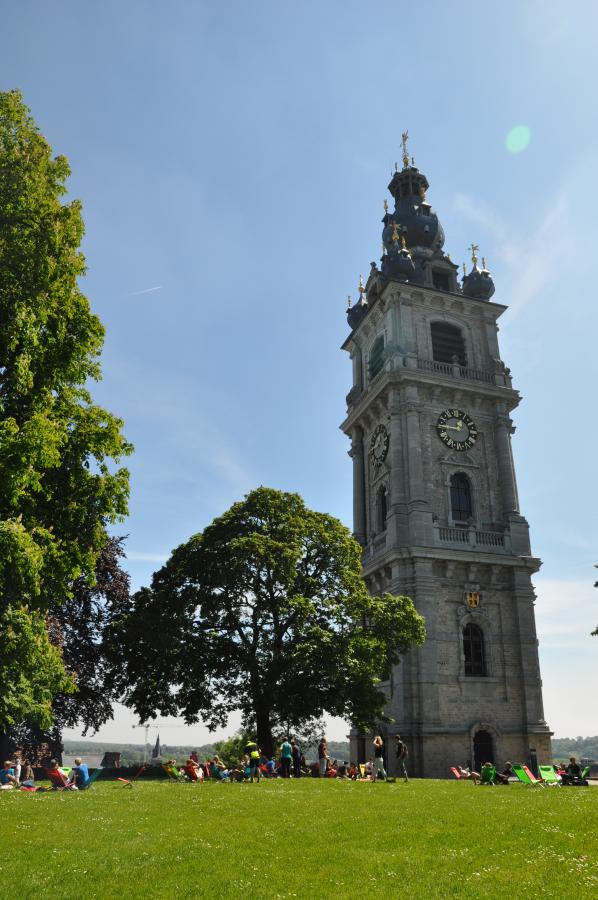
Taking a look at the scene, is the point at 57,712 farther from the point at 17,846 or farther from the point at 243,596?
the point at 17,846

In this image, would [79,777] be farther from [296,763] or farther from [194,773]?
[296,763]

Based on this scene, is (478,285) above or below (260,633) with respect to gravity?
above

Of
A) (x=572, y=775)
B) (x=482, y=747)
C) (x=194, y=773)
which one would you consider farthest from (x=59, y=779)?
(x=482, y=747)

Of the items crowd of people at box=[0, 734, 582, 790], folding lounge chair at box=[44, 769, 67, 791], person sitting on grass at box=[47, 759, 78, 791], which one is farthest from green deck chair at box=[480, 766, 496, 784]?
folding lounge chair at box=[44, 769, 67, 791]

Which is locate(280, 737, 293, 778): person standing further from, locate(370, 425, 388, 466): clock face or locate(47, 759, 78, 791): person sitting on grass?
locate(370, 425, 388, 466): clock face

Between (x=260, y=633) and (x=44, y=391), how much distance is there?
17167 millimetres

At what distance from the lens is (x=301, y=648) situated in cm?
2828

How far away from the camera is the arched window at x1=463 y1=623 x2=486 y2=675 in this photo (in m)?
38.1

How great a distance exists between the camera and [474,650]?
38.7 m

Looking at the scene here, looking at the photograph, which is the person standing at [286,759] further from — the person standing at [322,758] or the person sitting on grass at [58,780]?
the person sitting on grass at [58,780]

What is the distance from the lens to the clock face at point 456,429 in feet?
142

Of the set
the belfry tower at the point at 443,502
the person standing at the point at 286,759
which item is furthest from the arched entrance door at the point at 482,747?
the person standing at the point at 286,759

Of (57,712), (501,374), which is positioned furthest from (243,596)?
(501,374)

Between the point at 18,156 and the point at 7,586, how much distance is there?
9.93m
